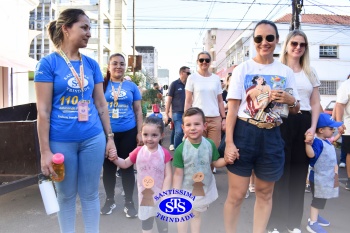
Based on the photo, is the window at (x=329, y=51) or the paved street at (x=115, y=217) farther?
the window at (x=329, y=51)

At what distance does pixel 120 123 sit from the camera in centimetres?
386

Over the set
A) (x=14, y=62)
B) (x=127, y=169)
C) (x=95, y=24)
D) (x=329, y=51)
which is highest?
(x=95, y=24)

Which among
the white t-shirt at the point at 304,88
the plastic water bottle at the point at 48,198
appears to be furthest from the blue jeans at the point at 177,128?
the plastic water bottle at the point at 48,198

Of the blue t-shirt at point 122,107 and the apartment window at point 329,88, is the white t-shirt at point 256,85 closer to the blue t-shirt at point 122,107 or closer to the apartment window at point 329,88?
the blue t-shirt at point 122,107

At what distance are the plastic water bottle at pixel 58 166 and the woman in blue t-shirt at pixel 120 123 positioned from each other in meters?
1.46

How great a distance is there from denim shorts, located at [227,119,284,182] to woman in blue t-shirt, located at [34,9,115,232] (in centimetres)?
113

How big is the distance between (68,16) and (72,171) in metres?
1.18

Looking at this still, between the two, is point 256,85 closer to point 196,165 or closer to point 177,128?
point 196,165

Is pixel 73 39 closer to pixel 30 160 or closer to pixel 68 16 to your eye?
pixel 68 16

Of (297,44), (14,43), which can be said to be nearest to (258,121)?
(297,44)

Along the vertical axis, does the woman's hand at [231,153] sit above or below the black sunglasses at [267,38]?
below

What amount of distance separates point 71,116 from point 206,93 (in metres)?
2.44

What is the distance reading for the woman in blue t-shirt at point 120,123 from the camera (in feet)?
12.6

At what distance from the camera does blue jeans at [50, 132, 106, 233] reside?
7.95 ft
